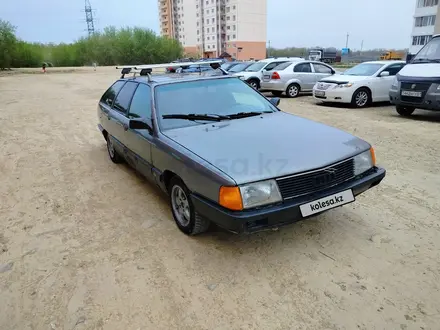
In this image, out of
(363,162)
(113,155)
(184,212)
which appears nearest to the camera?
(363,162)

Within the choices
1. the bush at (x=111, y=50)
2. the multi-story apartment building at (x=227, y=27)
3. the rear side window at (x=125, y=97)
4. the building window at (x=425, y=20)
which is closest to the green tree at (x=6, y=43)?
the bush at (x=111, y=50)

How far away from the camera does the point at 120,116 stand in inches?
183

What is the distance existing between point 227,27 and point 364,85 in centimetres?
7186

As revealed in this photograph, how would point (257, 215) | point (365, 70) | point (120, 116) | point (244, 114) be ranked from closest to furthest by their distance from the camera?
point (257, 215) < point (244, 114) < point (120, 116) < point (365, 70)

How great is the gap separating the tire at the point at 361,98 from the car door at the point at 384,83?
0.74 feet

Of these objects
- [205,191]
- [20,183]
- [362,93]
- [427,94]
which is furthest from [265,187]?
[362,93]

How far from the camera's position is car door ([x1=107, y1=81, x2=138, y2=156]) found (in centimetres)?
452

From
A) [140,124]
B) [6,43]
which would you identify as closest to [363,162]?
[140,124]

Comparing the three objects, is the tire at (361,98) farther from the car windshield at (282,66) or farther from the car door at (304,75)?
the car windshield at (282,66)

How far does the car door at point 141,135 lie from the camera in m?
3.73

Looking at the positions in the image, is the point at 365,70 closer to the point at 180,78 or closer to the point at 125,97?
the point at 180,78

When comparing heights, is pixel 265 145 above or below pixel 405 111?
above

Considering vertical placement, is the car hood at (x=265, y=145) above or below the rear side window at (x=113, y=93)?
below

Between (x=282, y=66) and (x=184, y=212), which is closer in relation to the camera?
(x=184, y=212)
